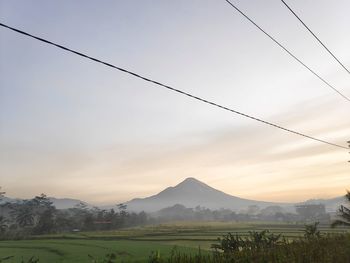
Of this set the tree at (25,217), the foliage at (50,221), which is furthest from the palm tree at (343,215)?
the tree at (25,217)

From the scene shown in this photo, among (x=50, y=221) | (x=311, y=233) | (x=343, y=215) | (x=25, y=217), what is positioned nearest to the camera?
(x=311, y=233)

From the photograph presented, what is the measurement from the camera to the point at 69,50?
26.9 ft

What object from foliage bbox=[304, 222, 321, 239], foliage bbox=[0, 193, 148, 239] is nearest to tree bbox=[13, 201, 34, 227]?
foliage bbox=[0, 193, 148, 239]

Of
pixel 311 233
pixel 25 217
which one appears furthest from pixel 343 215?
pixel 25 217

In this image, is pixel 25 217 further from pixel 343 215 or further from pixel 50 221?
pixel 343 215

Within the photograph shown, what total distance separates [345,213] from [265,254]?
21590 millimetres

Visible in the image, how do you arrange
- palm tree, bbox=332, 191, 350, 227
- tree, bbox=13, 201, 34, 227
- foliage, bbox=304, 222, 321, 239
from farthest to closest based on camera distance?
tree, bbox=13, 201, 34, 227
palm tree, bbox=332, 191, 350, 227
foliage, bbox=304, 222, 321, 239

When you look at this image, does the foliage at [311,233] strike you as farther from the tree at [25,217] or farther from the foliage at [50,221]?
the tree at [25,217]

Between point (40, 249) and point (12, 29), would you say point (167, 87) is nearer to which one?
point (12, 29)

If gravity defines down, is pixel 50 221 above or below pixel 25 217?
below

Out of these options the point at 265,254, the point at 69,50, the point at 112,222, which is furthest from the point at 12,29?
the point at 112,222

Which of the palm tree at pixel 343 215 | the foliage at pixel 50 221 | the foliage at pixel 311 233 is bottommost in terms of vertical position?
the foliage at pixel 311 233

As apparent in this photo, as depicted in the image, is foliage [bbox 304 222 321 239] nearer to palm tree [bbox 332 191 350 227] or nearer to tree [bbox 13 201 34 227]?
palm tree [bbox 332 191 350 227]

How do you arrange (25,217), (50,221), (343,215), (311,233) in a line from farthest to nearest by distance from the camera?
(25,217)
(50,221)
(343,215)
(311,233)
